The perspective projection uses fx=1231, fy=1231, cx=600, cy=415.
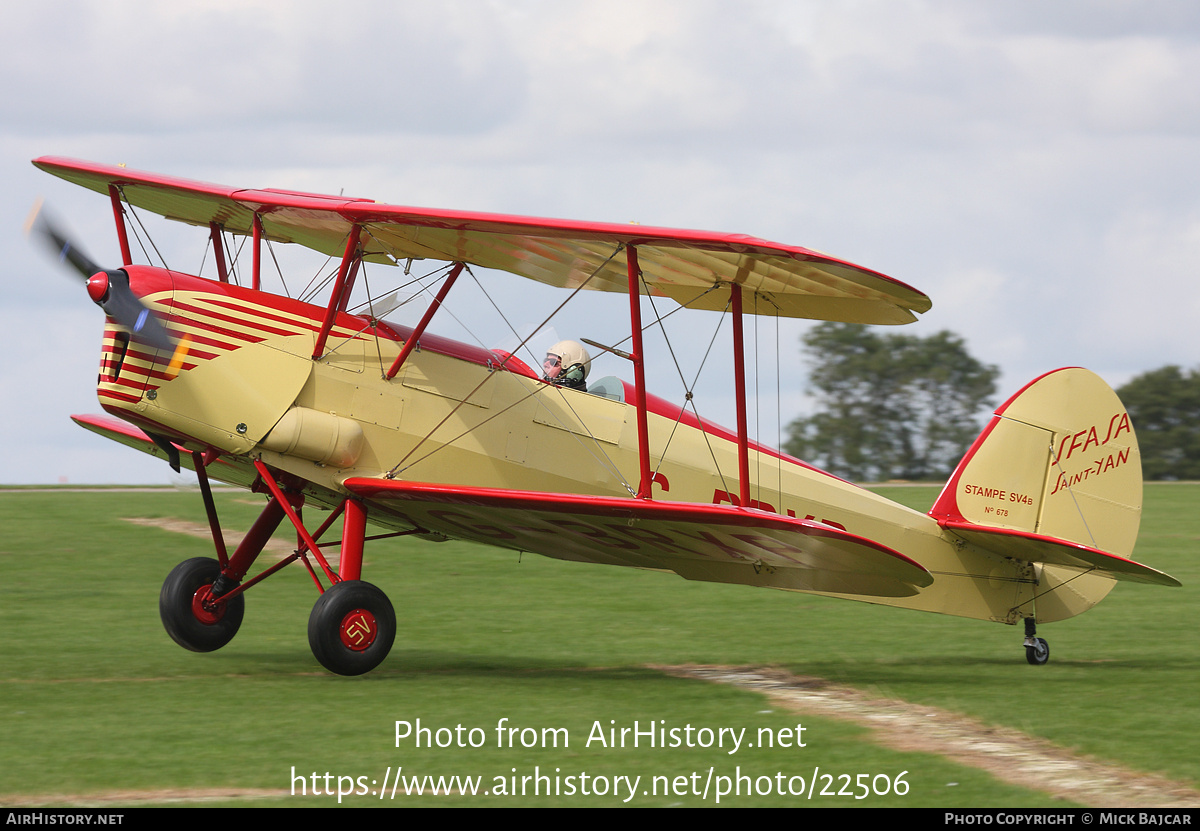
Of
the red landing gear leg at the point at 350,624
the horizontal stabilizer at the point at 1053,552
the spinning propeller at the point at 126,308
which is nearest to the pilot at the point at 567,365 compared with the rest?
the red landing gear leg at the point at 350,624

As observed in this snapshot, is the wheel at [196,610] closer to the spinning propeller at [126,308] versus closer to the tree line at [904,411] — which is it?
the spinning propeller at [126,308]

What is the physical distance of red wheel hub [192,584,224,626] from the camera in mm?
8586

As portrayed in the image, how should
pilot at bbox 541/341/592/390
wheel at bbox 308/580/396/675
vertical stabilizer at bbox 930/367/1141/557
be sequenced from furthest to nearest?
vertical stabilizer at bbox 930/367/1141/557, pilot at bbox 541/341/592/390, wheel at bbox 308/580/396/675

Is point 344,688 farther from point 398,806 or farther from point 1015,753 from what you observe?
point 1015,753

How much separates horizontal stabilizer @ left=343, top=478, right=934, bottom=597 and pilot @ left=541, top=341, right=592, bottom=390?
114 centimetres

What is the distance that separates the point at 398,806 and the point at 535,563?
34.3 ft

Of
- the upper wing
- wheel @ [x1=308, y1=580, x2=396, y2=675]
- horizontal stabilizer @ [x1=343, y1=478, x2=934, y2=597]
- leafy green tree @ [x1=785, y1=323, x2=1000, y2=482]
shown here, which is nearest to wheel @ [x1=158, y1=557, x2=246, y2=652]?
horizontal stabilizer @ [x1=343, y1=478, x2=934, y2=597]

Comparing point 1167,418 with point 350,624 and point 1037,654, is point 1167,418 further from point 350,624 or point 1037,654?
point 350,624

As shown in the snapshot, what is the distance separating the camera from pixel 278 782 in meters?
5.29

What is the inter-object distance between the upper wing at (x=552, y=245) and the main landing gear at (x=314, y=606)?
69.4 inches

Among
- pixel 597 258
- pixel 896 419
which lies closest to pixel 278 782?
pixel 597 258

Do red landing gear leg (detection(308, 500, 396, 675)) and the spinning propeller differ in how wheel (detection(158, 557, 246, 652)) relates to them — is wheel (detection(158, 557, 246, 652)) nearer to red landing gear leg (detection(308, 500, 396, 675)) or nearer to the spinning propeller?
red landing gear leg (detection(308, 500, 396, 675))
